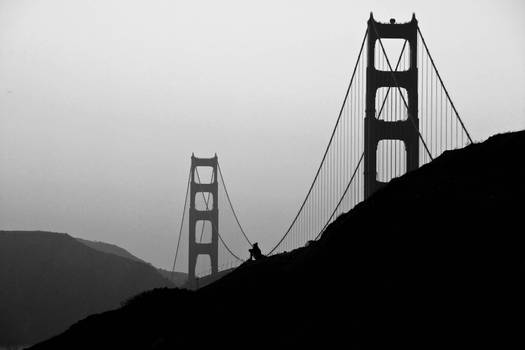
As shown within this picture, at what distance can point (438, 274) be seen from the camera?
11.1 m

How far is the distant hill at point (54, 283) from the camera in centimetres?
9981

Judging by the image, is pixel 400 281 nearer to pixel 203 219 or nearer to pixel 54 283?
pixel 203 219

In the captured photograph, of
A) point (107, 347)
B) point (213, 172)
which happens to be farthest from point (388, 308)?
point (213, 172)

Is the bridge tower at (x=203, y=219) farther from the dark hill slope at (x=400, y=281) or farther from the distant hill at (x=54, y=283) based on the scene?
the dark hill slope at (x=400, y=281)

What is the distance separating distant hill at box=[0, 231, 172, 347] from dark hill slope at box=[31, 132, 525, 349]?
8437cm

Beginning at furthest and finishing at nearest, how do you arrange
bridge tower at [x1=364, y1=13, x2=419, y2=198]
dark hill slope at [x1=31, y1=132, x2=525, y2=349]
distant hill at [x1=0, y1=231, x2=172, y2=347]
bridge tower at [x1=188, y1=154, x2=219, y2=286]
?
distant hill at [x1=0, y1=231, x2=172, y2=347]
bridge tower at [x1=188, y1=154, x2=219, y2=286]
bridge tower at [x1=364, y1=13, x2=419, y2=198]
dark hill slope at [x1=31, y1=132, x2=525, y2=349]

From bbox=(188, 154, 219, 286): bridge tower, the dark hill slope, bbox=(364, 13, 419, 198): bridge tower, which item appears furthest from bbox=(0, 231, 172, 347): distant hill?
the dark hill slope

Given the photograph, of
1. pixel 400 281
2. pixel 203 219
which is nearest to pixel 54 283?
pixel 203 219

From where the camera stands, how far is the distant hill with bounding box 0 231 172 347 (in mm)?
99812

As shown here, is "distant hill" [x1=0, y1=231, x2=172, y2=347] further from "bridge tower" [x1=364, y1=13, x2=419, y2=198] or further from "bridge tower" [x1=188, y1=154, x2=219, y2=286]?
"bridge tower" [x1=364, y1=13, x2=419, y2=198]

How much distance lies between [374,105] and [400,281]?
16320 mm

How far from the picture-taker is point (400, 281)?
11.4m

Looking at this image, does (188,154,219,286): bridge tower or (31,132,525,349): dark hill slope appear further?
(188,154,219,286): bridge tower

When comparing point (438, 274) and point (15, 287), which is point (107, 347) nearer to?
point (438, 274)
